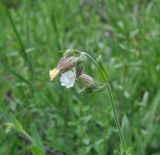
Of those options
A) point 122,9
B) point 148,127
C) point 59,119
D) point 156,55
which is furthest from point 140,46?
point 59,119

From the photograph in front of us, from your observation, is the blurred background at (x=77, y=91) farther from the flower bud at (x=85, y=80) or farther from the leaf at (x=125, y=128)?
the flower bud at (x=85, y=80)

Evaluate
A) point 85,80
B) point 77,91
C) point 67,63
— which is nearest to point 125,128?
point 85,80

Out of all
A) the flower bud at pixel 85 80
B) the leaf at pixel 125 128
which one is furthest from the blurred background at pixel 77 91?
the flower bud at pixel 85 80

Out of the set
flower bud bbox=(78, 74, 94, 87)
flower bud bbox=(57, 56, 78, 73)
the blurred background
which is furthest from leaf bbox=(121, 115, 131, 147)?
flower bud bbox=(57, 56, 78, 73)

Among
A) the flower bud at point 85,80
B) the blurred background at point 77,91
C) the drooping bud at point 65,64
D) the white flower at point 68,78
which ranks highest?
the drooping bud at point 65,64

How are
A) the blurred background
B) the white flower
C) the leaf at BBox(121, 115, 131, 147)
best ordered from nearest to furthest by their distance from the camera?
the white flower
the leaf at BBox(121, 115, 131, 147)
the blurred background

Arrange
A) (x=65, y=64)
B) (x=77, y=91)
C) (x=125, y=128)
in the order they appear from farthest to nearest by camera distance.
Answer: (x=77, y=91), (x=125, y=128), (x=65, y=64)

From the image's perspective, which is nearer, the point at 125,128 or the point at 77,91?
the point at 125,128

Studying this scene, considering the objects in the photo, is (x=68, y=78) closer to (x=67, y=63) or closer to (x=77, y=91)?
(x=67, y=63)

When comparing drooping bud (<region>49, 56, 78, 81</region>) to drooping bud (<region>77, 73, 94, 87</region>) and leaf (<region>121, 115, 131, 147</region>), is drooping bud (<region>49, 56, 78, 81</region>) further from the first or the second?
leaf (<region>121, 115, 131, 147</region>)
